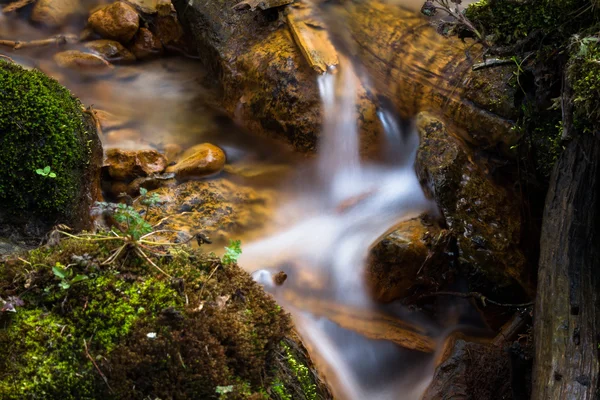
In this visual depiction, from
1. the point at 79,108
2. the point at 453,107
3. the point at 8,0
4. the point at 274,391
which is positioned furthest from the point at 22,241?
the point at 8,0

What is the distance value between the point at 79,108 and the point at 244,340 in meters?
3.11

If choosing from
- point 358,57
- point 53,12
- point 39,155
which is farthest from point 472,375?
point 53,12

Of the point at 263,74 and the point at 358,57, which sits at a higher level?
the point at 358,57

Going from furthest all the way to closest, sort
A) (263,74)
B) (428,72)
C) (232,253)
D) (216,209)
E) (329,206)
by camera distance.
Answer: (263,74) < (428,72) < (329,206) < (216,209) < (232,253)

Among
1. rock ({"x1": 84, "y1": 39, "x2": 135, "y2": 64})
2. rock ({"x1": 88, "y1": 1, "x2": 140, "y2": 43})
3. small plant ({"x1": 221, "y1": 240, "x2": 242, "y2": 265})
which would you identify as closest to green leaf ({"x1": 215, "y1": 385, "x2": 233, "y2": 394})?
small plant ({"x1": 221, "y1": 240, "x2": 242, "y2": 265})

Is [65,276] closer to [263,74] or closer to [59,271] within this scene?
[59,271]

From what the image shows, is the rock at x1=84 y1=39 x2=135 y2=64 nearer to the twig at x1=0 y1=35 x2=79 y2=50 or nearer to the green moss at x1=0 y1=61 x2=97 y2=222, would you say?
the twig at x1=0 y1=35 x2=79 y2=50

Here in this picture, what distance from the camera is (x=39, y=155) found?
13.8 ft

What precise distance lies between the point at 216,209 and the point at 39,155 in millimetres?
1919

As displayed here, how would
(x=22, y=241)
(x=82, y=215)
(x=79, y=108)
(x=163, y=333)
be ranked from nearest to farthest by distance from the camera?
(x=163, y=333) → (x=22, y=241) → (x=82, y=215) → (x=79, y=108)

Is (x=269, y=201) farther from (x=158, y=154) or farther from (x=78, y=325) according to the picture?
(x=78, y=325)

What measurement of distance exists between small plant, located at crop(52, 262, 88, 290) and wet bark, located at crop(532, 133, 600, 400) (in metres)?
2.61

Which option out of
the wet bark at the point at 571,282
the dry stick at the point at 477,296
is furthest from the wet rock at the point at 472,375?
the wet bark at the point at 571,282

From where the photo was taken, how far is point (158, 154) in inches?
242
